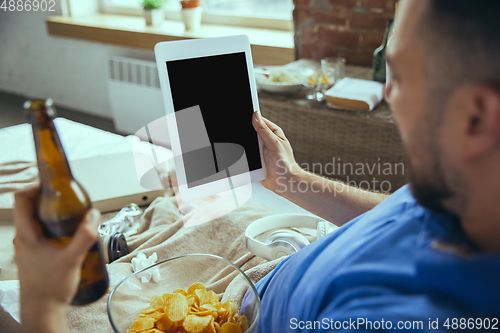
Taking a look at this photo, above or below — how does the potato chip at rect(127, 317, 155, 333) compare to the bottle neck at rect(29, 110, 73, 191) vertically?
below

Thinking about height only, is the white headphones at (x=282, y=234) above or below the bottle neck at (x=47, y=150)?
below

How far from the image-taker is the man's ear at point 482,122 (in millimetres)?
369

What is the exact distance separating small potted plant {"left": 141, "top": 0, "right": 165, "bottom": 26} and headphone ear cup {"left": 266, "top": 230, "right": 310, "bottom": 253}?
255 cm

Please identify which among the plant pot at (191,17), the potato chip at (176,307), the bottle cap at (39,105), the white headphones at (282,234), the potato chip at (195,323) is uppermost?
the plant pot at (191,17)

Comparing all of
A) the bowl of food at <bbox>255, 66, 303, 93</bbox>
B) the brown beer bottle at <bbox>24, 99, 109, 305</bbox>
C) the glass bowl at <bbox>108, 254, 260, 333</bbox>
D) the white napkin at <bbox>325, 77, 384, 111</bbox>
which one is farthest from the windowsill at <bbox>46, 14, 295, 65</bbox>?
the brown beer bottle at <bbox>24, 99, 109, 305</bbox>

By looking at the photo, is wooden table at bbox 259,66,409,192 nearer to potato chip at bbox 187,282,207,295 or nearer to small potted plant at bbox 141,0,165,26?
potato chip at bbox 187,282,207,295

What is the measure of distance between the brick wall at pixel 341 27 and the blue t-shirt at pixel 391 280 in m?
1.67

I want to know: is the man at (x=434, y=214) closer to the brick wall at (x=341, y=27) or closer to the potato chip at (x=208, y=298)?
the potato chip at (x=208, y=298)

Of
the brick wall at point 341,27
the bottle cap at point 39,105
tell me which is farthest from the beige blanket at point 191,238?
the brick wall at point 341,27

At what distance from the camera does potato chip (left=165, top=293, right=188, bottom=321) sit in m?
0.56

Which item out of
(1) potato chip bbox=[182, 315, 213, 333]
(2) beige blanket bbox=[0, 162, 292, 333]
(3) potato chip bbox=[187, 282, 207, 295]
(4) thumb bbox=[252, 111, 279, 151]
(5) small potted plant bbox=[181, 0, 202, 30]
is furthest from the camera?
(5) small potted plant bbox=[181, 0, 202, 30]

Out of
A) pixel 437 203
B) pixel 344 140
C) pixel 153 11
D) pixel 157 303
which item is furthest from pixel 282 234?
pixel 153 11

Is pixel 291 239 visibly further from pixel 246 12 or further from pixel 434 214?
pixel 246 12

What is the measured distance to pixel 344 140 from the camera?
171 cm
